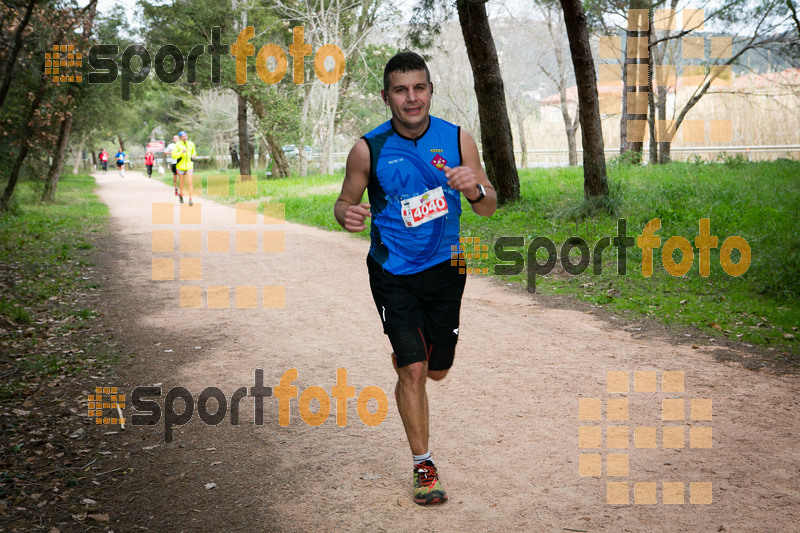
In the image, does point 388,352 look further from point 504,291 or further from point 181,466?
point 504,291

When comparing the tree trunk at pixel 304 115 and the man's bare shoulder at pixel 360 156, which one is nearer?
the man's bare shoulder at pixel 360 156

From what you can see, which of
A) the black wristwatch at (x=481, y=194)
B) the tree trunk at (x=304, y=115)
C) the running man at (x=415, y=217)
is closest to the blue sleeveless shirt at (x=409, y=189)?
the running man at (x=415, y=217)

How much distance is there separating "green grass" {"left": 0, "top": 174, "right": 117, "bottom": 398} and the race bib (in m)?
4.18

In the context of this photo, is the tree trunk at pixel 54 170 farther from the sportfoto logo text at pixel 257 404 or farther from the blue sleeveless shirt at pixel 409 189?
the blue sleeveless shirt at pixel 409 189

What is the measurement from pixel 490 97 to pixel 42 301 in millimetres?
10430

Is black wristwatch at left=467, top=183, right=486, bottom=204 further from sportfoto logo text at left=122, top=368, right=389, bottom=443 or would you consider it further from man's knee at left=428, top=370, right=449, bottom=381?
sportfoto logo text at left=122, top=368, right=389, bottom=443

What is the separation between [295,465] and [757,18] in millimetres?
25772

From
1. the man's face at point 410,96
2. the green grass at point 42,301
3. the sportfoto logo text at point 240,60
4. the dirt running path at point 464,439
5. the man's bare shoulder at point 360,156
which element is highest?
the sportfoto logo text at point 240,60

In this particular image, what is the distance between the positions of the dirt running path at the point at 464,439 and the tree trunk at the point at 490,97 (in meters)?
8.19

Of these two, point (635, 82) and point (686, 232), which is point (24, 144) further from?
point (635, 82)

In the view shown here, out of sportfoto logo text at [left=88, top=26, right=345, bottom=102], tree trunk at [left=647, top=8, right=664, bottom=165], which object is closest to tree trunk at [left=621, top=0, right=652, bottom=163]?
tree trunk at [left=647, top=8, right=664, bottom=165]

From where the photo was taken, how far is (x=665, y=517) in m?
3.65

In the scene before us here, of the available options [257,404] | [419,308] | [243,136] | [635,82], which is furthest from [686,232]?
[243,136]

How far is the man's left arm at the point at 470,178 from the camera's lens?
12.4 ft
